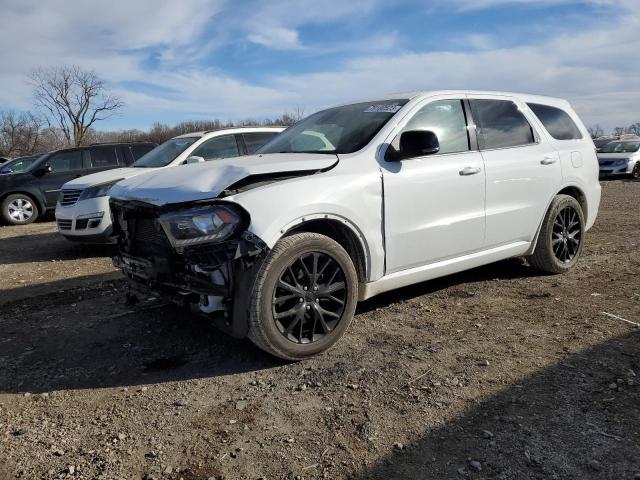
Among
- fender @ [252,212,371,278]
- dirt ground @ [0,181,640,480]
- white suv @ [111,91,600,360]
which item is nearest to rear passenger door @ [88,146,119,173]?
dirt ground @ [0,181,640,480]

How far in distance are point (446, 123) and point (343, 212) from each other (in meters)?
1.50

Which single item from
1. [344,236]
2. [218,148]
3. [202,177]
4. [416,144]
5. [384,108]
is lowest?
[344,236]

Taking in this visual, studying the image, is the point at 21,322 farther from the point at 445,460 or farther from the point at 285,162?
the point at 445,460

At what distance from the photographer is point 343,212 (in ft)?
12.0

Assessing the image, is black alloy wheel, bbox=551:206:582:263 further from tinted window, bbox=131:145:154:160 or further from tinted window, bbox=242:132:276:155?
tinted window, bbox=131:145:154:160

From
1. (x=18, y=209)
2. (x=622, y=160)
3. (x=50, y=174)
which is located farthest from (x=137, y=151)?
(x=622, y=160)

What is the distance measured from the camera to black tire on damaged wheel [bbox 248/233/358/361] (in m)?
3.32

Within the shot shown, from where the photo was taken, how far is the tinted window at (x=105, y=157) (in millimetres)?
11305

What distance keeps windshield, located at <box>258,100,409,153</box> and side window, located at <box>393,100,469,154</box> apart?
0.20 m

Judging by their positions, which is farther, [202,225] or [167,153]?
[167,153]

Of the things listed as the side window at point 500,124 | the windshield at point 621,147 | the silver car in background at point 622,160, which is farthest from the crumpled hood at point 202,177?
the windshield at point 621,147

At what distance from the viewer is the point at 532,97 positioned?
5.46 metres

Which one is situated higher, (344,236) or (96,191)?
(96,191)

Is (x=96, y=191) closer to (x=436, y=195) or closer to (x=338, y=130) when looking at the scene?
(x=338, y=130)
